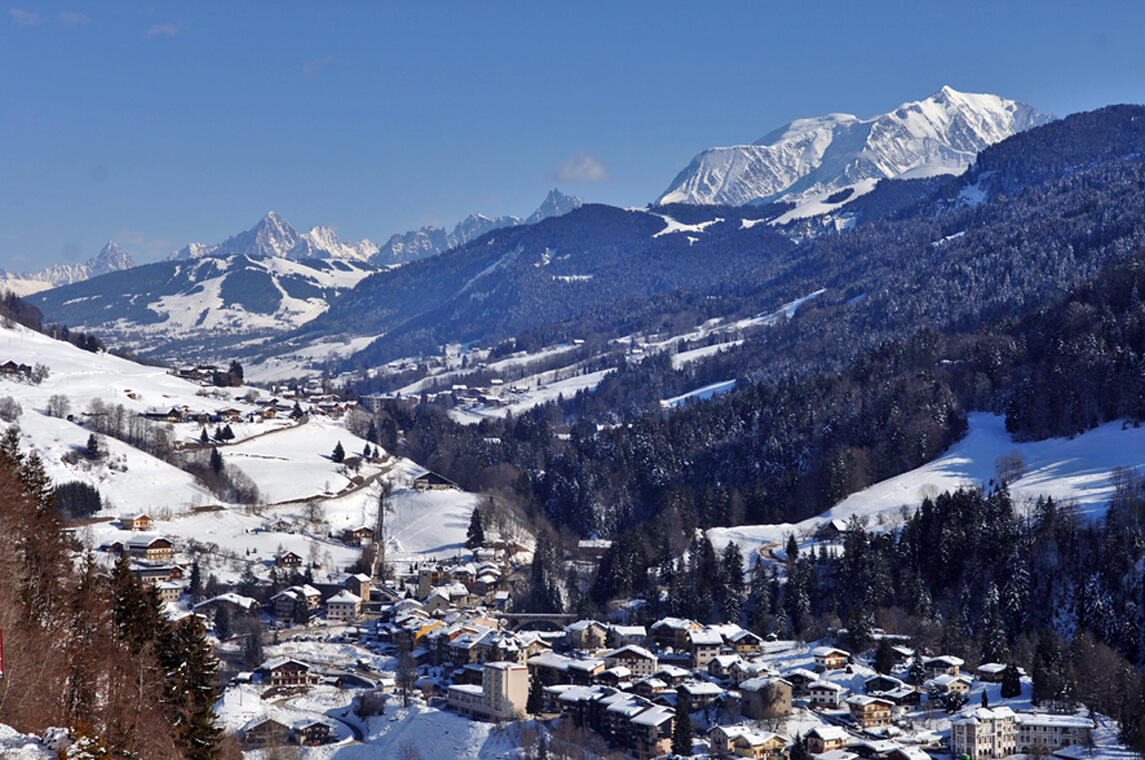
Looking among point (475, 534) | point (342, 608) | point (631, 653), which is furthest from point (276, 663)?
point (475, 534)

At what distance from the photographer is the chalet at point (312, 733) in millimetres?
65812

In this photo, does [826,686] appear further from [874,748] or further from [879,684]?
[874,748]

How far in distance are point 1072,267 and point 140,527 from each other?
457ft

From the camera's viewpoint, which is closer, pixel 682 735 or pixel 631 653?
pixel 682 735

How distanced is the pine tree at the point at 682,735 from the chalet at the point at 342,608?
3331 cm

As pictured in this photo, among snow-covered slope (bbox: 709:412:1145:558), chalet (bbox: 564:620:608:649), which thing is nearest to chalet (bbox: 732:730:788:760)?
chalet (bbox: 564:620:608:649)

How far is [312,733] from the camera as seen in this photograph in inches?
2613

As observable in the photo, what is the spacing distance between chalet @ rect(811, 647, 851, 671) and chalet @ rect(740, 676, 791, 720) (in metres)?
6.88

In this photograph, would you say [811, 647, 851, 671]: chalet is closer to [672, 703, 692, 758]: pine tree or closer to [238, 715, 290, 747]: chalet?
[672, 703, 692, 758]: pine tree

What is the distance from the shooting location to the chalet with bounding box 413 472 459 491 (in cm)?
12900

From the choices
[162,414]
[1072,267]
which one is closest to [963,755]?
[162,414]

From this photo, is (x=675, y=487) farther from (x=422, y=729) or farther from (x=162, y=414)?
(x=422, y=729)

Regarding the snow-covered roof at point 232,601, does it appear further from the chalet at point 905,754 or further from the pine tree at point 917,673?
the chalet at point 905,754

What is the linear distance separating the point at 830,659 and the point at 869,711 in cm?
807
